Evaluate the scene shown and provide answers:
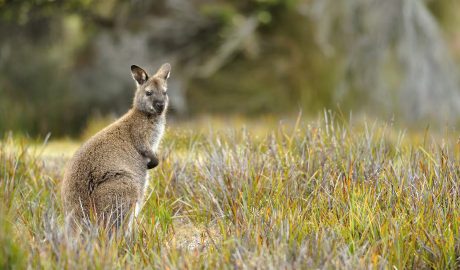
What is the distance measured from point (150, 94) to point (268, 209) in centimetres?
166

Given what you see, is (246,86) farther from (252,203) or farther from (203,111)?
(252,203)

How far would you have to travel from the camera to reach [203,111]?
15.9 metres

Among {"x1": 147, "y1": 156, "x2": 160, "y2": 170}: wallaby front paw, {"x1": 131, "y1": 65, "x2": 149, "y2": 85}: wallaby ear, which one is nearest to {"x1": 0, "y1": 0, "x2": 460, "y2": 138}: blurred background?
{"x1": 131, "y1": 65, "x2": 149, "y2": 85}: wallaby ear

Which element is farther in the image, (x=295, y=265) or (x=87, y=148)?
(x=87, y=148)

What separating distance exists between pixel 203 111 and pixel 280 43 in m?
2.18

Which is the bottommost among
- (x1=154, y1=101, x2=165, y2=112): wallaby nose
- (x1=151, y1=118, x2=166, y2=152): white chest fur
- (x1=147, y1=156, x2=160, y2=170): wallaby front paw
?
(x1=147, y1=156, x2=160, y2=170): wallaby front paw

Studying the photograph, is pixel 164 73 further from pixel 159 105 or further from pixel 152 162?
pixel 152 162

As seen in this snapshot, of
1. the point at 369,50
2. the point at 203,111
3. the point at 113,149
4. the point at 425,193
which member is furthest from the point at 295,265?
the point at 203,111

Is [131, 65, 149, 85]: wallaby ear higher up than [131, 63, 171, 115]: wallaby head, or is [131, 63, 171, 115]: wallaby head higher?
[131, 65, 149, 85]: wallaby ear

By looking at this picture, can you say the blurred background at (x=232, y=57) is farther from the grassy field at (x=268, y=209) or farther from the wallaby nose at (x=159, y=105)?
the wallaby nose at (x=159, y=105)

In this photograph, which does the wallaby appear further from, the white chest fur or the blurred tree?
the blurred tree

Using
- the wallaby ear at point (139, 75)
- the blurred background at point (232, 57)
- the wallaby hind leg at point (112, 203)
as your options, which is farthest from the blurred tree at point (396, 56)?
the wallaby hind leg at point (112, 203)

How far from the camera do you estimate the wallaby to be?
5828 millimetres

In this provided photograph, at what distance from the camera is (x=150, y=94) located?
6859mm
